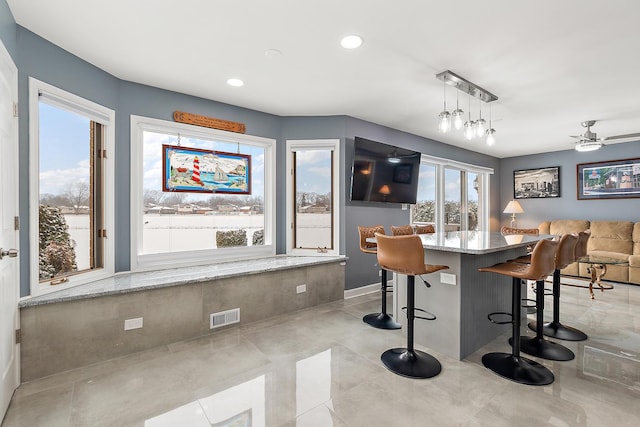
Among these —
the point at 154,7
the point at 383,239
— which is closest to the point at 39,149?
the point at 154,7

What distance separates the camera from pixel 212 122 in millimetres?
3688

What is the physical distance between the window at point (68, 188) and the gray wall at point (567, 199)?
307 inches

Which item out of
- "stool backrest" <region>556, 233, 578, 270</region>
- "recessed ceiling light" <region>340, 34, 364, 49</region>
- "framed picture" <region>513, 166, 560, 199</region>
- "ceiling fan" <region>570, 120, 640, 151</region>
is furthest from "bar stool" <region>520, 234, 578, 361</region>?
"framed picture" <region>513, 166, 560, 199</region>

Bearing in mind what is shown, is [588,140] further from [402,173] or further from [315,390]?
[315,390]

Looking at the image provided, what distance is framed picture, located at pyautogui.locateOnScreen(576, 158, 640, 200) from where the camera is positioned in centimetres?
557

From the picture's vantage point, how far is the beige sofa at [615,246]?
4961mm

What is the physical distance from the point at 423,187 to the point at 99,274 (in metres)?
4.94

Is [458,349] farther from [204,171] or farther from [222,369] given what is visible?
[204,171]

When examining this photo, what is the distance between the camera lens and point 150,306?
2736 millimetres

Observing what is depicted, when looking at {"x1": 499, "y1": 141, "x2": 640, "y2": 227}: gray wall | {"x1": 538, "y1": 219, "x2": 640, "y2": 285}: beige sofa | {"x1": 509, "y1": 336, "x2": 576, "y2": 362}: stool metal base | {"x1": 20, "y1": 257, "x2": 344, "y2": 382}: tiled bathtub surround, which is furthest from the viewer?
{"x1": 499, "y1": 141, "x2": 640, "y2": 227}: gray wall

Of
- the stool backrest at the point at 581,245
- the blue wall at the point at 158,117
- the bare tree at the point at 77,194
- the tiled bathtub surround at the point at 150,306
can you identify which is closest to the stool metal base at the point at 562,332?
the stool backrest at the point at 581,245

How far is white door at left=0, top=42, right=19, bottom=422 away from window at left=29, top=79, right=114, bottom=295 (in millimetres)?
190

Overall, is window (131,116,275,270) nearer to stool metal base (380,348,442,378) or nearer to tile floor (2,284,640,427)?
tile floor (2,284,640,427)

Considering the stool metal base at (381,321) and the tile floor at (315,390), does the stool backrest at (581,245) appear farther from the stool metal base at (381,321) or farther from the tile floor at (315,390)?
the stool metal base at (381,321)
